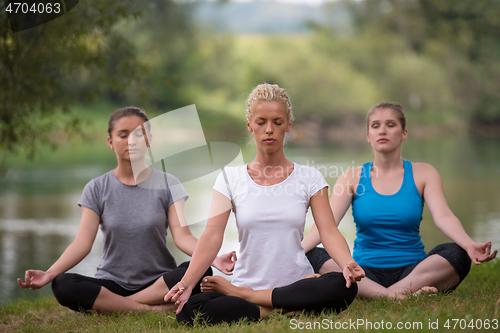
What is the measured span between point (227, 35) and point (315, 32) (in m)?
9.73

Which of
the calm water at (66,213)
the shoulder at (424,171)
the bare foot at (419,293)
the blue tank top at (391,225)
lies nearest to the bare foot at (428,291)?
the bare foot at (419,293)

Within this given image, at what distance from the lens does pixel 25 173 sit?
60.6ft

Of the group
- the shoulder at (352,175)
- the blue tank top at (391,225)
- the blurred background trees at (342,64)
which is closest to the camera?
the blue tank top at (391,225)

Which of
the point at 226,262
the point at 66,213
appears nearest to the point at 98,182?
the point at 226,262

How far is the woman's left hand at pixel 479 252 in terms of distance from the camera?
128 inches

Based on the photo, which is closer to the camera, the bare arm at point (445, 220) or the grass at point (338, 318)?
the grass at point (338, 318)

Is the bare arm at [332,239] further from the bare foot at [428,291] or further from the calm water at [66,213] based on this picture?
the calm water at [66,213]

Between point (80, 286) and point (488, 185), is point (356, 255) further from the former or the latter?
point (488, 185)

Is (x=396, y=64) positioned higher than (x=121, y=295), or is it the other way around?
(x=396, y=64)

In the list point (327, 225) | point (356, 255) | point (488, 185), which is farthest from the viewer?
point (488, 185)

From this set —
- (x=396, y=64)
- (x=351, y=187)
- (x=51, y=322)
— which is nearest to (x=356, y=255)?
(x=351, y=187)

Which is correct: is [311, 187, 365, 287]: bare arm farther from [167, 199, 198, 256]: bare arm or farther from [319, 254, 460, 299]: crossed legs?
[167, 199, 198, 256]: bare arm

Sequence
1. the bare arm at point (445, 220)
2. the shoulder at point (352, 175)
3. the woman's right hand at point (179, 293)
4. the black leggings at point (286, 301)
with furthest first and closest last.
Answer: the shoulder at point (352, 175) < the bare arm at point (445, 220) < the black leggings at point (286, 301) < the woman's right hand at point (179, 293)

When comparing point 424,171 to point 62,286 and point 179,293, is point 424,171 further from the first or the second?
point 62,286
